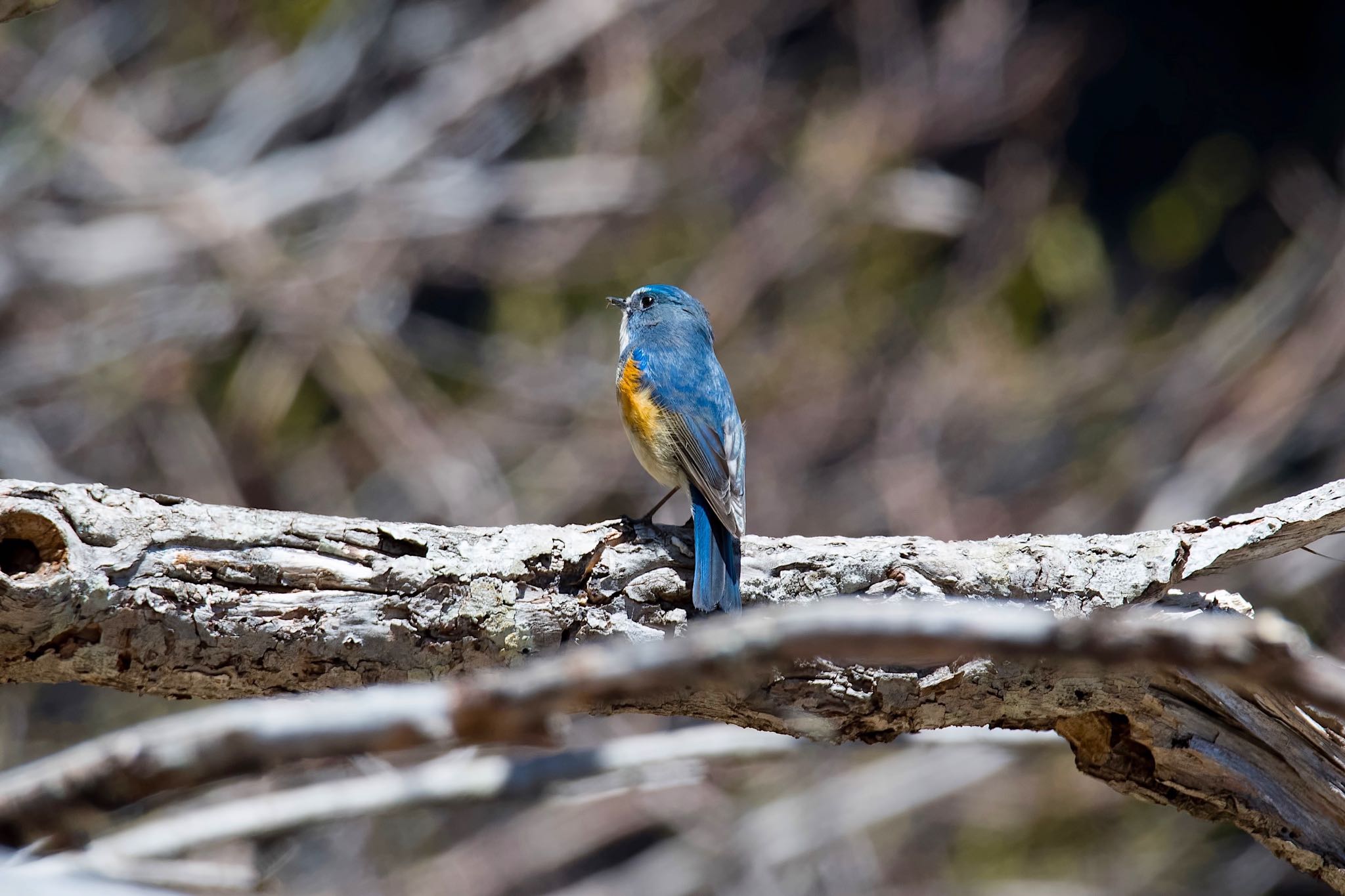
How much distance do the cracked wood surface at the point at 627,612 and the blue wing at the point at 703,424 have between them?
0.63 m

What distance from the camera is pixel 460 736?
3.71 ft

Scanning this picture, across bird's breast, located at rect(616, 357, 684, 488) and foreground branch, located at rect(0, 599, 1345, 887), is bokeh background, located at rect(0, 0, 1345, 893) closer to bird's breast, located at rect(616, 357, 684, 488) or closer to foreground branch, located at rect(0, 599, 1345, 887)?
bird's breast, located at rect(616, 357, 684, 488)

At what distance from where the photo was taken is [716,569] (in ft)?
8.56

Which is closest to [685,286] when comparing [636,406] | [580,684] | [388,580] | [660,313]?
[660,313]

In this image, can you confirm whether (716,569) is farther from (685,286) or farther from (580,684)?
(685,286)

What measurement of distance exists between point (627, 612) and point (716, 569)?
0.23 metres

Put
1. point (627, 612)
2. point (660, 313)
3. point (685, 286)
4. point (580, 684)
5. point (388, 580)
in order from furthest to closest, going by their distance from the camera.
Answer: point (685, 286) → point (660, 313) → point (627, 612) → point (388, 580) → point (580, 684)

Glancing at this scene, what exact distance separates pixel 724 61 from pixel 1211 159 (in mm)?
3396

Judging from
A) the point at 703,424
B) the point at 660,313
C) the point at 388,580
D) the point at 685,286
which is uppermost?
the point at 685,286

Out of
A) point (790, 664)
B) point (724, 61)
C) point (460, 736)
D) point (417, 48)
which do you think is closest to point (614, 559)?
point (790, 664)

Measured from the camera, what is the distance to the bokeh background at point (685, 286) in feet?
21.4

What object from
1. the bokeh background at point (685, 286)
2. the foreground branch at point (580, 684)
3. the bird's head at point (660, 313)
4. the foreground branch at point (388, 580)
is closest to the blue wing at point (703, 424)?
the bird's head at point (660, 313)

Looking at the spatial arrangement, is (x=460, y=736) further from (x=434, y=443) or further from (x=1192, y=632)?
(x=434, y=443)

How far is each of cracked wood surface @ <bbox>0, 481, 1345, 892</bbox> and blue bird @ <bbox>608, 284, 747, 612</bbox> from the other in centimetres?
16
